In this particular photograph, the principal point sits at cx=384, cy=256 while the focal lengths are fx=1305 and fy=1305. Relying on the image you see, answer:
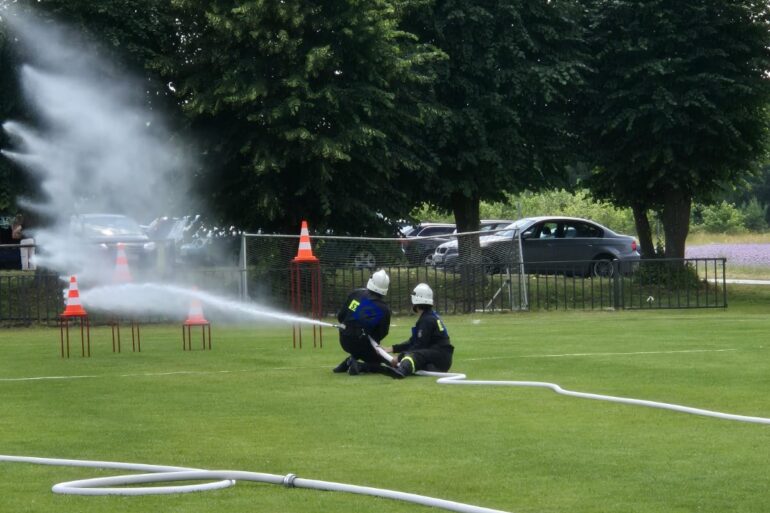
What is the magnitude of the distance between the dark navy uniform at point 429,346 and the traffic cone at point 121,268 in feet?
27.9

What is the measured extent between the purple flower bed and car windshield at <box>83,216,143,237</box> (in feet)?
89.6

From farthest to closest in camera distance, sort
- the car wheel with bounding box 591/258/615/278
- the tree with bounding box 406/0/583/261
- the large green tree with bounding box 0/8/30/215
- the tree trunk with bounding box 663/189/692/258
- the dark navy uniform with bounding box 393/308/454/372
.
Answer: the tree trunk with bounding box 663/189/692/258
the tree with bounding box 406/0/583/261
the car wheel with bounding box 591/258/615/278
the large green tree with bounding box 0/8/30/215
the dark navy uniform with bounding box 393/308/454/372

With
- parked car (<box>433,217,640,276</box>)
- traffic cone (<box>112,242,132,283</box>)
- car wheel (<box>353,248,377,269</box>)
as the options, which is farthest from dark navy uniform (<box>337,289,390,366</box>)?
parked car (<box>433,217,640,276</box>)

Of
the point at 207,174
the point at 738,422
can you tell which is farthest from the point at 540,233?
the point at 738,422

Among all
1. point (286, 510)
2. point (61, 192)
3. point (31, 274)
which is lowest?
point (286, 510)

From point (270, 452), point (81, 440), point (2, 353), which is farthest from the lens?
point (2, 353)

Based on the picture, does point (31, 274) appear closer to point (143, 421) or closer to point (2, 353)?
point (2, 353)

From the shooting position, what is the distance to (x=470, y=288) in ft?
98.0

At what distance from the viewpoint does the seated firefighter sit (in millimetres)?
15828

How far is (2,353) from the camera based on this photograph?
21.2 metres

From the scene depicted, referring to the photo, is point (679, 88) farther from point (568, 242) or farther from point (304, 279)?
point (304, 279)

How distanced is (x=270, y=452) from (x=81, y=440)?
1.92 meters

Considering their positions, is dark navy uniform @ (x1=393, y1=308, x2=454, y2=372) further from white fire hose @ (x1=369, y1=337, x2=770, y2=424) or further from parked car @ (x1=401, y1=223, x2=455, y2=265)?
parked car @ (x1=401, y1=223, x2=455, y2=265)

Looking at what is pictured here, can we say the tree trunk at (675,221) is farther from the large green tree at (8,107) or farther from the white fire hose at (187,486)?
the white fire hose at (187,486)
